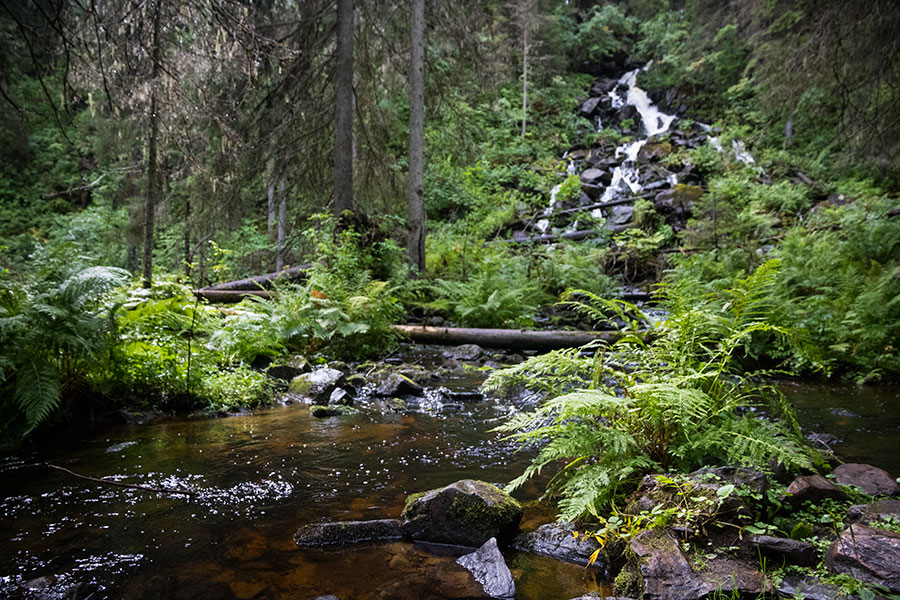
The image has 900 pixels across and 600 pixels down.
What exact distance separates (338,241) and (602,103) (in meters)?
23.8

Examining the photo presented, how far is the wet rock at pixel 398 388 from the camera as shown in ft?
19.3

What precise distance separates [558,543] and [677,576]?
639 mm

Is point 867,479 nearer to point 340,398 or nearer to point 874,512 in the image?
point 874,512

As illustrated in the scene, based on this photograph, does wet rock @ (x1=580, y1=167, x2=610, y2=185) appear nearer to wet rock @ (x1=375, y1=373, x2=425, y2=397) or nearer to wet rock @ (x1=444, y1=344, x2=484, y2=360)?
wet rock @ (x1=444, y1=344, x2=484, y2=360)

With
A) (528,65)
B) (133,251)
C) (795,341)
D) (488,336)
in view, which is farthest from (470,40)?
(528,65)

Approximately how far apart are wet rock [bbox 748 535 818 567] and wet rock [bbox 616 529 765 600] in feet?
0.45

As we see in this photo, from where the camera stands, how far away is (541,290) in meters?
11.5

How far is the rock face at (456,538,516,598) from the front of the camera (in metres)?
2.13

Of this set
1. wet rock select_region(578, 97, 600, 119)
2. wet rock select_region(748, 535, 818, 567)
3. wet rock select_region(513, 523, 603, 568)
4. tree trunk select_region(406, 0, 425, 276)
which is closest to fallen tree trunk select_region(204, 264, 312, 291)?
tree trunk select_region(406, 0, 425, 276)

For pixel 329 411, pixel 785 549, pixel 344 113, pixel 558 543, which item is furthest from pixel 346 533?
pixel 344 113

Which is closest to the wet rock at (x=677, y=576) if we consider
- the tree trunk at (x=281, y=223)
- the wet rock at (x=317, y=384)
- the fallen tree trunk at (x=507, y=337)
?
the wet rock at (x=317, y=384)

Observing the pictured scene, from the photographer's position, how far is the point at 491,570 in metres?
2.23

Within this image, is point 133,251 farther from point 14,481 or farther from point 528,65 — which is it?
point 528,65

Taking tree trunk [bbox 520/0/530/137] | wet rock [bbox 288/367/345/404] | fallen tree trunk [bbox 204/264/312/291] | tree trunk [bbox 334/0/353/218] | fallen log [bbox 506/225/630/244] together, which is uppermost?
tree trunk [bbox 520/0/530/137]
